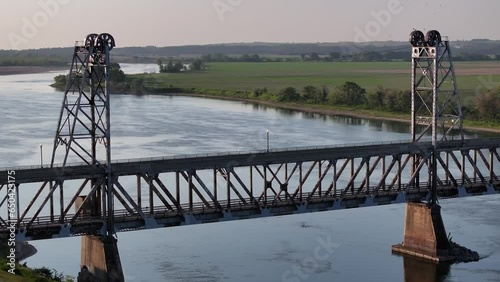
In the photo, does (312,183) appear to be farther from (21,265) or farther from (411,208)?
(21,265)

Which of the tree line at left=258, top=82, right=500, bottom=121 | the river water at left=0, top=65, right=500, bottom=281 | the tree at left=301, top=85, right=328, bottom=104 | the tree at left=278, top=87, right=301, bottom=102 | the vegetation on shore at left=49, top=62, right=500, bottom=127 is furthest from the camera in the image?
the tree at left=278, top=87, right=301, bottom=102

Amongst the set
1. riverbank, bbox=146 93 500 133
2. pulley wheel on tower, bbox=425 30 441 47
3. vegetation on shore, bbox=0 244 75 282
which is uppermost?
pulley wheel on tower, bbox=425 30 441 47

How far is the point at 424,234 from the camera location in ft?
158

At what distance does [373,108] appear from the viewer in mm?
129000

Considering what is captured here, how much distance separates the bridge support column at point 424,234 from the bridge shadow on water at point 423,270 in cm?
39

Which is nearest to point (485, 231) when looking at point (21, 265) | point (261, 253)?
point (261, 253)

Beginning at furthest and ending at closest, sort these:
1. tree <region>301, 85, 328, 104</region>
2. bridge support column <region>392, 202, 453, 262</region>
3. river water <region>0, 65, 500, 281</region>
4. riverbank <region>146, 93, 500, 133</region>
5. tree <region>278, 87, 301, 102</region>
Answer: tree <region>278, 87, 301, 102</region>
tree <region>301, 85, 328, 104</region>
riverbank <region>146, 93, 500, 133</region>
bridge support column <region>392, 202, 453, 262</region>
river water <region>0, 65, 500, 281</region>

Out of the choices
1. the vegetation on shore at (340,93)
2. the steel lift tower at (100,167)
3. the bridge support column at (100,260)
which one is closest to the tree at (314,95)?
the vegetation on shore at (340,93)

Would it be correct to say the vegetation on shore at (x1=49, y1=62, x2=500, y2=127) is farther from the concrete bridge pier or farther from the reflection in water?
the concrete bridge pier

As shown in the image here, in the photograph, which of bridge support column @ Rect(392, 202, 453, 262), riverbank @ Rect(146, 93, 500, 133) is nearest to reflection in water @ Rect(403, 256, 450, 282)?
bridge support column @ Rect(392, 202, 453, 262)

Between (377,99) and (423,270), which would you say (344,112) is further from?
(423,270)

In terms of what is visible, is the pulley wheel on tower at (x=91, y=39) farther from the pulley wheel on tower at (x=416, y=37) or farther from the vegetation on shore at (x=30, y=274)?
the pulley wheel on tower at (x=416, y=37)

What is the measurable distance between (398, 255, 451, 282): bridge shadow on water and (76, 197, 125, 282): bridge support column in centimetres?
1380

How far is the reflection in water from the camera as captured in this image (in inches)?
1765
